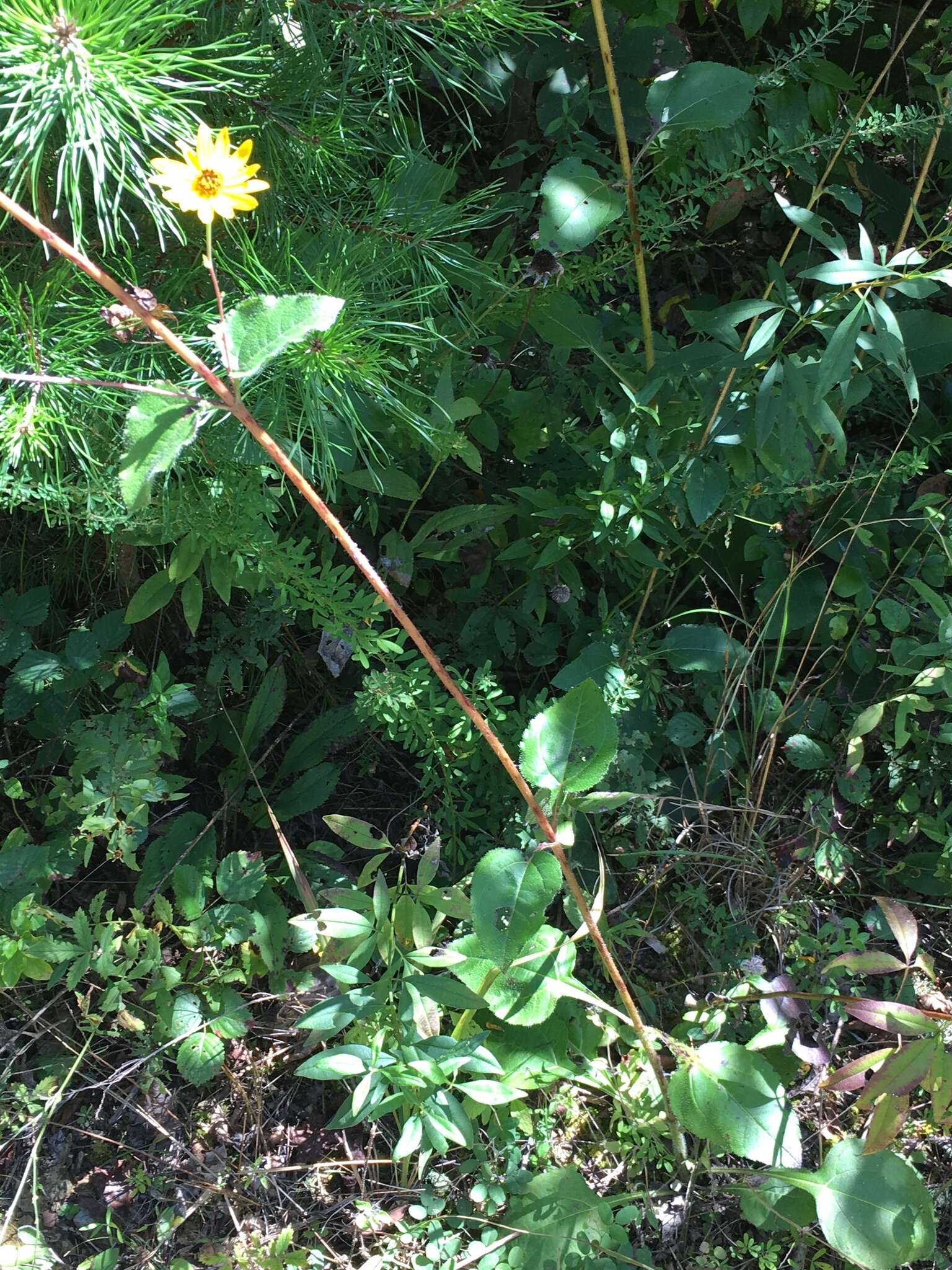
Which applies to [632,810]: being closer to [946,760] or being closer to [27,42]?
[946,760]

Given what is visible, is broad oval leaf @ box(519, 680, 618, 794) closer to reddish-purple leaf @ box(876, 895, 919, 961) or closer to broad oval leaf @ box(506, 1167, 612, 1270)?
reddish-purple leaf @ box(876, 895, 919, 961)

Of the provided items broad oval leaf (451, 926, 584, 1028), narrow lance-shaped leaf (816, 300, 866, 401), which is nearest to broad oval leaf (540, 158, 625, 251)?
narrow lance-shaped leaf (816, 300, 866, 401)

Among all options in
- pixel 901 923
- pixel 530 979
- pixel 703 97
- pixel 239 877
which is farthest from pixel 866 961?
pixel 703 97

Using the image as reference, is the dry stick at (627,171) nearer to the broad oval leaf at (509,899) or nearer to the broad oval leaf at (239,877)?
the broad oval leaf at (509,899)

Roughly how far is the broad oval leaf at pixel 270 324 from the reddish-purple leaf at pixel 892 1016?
96cm

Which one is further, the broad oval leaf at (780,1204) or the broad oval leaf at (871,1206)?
the broad oval leaf at (780,1204)

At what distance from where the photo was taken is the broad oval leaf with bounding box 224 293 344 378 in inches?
26.4

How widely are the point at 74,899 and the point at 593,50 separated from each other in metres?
1.64

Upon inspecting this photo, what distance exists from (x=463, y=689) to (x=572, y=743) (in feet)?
1.30

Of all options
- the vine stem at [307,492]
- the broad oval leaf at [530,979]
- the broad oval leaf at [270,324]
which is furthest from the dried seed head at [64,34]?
the broad oval leaf at [530,979]

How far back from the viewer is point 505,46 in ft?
5.64

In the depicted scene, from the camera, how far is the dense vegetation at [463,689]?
1.11m

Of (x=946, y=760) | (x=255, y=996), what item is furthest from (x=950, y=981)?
(x=255, y=996)

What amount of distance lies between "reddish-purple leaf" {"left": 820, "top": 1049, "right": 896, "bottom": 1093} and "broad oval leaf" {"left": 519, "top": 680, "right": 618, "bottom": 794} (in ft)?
1.74
